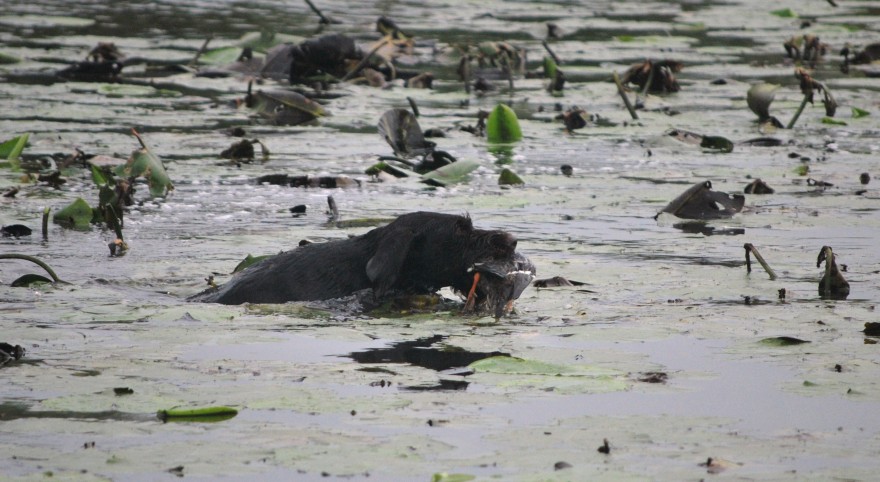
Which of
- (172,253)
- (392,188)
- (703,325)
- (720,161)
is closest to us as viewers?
(703,325)

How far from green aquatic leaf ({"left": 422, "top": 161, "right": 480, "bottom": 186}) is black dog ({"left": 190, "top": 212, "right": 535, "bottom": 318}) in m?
2.59

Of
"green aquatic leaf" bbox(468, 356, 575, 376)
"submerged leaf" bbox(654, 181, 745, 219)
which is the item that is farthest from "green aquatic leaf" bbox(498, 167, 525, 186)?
"green aquatic leaf" bbox(468, 356, 575, 376)

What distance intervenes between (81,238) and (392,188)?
205 cm

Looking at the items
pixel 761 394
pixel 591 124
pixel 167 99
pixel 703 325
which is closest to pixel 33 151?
pixel 167 99

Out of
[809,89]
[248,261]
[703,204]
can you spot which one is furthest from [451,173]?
[809,89]

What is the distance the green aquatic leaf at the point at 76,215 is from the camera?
290 inches

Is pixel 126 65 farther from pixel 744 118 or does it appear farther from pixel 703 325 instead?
pixel 703 325

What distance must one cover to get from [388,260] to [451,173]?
3.03m

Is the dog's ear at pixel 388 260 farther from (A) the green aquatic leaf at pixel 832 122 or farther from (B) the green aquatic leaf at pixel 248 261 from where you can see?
(A) the green aquatic leaf at pixel 832 122

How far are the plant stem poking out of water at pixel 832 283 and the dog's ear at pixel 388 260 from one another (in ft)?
5.34

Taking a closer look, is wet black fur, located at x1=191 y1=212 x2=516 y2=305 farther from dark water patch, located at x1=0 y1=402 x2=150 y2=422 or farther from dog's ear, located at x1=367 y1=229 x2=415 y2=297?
dark water patch, located at x1=0 y1=402 x2=150 y2=422

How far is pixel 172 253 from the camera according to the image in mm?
6812

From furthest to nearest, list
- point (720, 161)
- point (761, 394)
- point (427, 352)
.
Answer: point (720, 161), point (427, 352), point (761, 394)

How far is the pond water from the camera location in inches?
145
